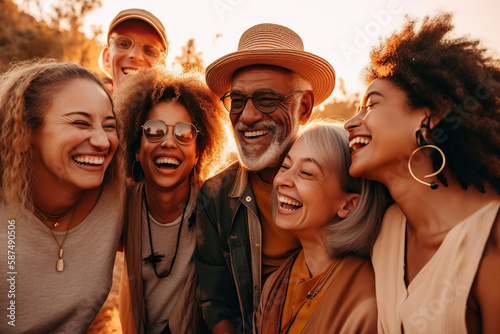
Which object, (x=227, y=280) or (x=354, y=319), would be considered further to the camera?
(x=227, y=280)

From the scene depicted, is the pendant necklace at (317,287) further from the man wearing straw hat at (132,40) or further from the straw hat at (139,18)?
the straw hat at (139,18)

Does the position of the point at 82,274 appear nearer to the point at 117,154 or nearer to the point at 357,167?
the point at 117,154

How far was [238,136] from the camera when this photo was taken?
302 centimetres

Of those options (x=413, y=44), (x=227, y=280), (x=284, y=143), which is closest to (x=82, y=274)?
(x=227, y=280)

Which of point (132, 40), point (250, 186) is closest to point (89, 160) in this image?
point (250, 186)

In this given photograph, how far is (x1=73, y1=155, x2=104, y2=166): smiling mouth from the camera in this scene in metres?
2.43

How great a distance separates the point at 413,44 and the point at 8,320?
10.4 ft

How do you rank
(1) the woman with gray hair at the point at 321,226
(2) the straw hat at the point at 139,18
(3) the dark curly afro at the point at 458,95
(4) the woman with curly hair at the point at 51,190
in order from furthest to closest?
(2) the straw hat at the point at 139,18 → (4) the woman with curly hair at the point at 51,190 → (1) the woman with gray hair at the point at 321,226 → (3) the dark curly afro at the point at 458,95

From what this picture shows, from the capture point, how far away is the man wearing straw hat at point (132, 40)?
4.33 metres

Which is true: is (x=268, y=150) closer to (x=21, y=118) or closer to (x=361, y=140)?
(x=361, y=140)

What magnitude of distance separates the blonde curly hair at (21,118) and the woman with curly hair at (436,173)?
2.12 meters

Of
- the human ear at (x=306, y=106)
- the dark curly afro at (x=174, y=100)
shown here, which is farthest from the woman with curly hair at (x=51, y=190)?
the human ear at (x=306, y=106)

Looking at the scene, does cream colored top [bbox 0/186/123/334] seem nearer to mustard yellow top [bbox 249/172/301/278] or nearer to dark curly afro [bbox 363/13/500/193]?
mustard yellow top [bbox 249/172/301/278]

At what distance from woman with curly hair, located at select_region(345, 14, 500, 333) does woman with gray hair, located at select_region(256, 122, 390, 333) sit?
0.58 ft
